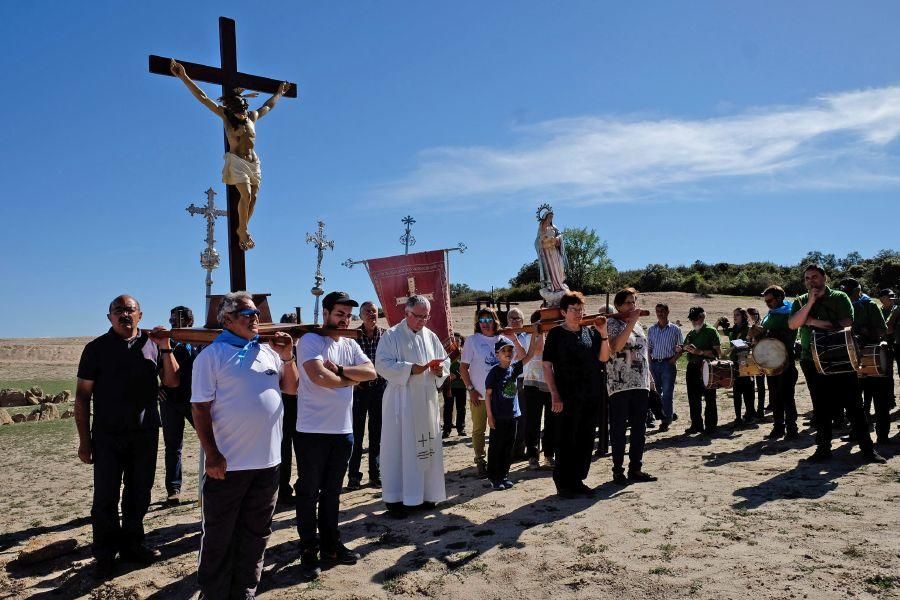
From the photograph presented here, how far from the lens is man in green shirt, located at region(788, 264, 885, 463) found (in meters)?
7.45

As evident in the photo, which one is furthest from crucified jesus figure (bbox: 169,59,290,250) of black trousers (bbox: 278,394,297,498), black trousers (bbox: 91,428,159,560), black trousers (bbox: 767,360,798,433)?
black trousers (bbox: 767,360,798,433)

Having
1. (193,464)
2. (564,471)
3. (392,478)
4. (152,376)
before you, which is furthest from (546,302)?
(152,376)

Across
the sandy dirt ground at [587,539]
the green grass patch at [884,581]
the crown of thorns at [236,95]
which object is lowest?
the sandy dirt ground at [587,539]

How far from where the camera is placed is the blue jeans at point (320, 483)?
5.11 metres

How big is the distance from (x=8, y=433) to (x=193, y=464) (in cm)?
654

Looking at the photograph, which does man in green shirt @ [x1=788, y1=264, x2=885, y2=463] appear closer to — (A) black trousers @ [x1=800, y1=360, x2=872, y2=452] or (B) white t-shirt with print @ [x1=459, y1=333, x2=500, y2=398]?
(A) black trousers @ [x1=800, y1=360, x2=872, y2=452]

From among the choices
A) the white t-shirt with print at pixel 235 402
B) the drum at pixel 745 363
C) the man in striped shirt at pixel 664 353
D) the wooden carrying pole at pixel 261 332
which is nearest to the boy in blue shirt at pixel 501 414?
the wooden carrying pole at pixel 261 332

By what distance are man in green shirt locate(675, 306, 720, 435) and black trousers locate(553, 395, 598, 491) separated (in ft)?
12.7

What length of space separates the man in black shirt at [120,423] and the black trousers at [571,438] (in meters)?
3.75

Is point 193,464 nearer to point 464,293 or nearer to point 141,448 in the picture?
point 141,448

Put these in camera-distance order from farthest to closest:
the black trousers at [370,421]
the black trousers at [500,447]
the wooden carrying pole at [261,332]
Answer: the black trousers at [370,421] < the black trousers at [500,447] < the wooden carrying pole at [261,332]

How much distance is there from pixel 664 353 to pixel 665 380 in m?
0.46

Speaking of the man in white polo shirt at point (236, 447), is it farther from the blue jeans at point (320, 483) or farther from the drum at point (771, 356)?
the drum at point (771, 356)

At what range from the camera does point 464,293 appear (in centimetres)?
4988
